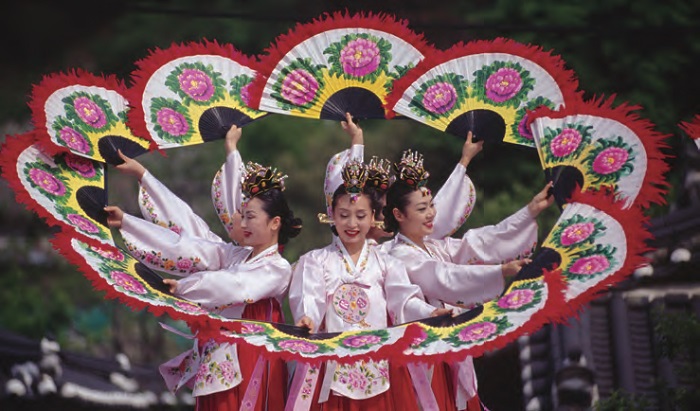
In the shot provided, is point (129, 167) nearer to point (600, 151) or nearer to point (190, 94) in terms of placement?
point (190, 94)

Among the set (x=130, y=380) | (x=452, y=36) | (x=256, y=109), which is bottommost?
(x=130, y=380)

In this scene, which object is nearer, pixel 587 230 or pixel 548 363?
pixel 587 230

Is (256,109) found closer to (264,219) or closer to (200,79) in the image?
(200,79)

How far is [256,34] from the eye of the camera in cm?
1242

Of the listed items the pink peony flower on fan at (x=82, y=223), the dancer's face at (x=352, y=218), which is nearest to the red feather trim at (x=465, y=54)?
the dancer's face at (x=352, y=218)

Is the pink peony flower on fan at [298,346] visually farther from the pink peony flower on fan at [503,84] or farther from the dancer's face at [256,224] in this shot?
the pink peony flower on fan at [503,84]

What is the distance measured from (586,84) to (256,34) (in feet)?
11.7

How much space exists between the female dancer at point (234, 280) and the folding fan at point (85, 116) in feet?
1.03

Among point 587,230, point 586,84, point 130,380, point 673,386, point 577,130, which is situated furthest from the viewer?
point 586,84

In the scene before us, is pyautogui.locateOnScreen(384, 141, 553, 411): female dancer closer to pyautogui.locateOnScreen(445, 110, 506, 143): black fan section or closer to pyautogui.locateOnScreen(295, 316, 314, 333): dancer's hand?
pyautogui.locateOnScreen(445, 110, 506, 143): black fan section

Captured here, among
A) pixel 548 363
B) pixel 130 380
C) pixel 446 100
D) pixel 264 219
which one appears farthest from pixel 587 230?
pixel 130 380

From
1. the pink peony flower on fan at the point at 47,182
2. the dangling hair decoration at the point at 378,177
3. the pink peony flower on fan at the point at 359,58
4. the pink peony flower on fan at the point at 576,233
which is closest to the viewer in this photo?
the pink peony flower on fan at the point at 576,233

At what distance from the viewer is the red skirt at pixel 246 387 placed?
4941mm

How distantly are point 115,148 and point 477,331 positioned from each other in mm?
1776
